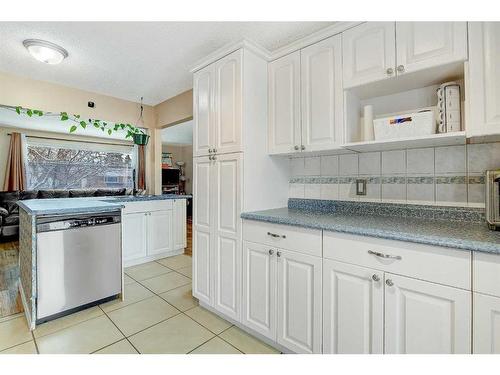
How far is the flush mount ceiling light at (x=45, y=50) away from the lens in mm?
2104

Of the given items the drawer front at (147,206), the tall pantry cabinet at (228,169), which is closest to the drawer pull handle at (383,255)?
the tall pantry cabinet at (228,169)

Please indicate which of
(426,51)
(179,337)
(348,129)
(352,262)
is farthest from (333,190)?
(179,337)

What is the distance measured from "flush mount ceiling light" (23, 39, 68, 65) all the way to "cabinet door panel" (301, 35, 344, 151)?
2.11m

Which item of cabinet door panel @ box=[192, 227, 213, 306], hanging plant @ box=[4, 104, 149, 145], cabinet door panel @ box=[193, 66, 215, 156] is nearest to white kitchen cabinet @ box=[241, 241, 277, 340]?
cabinet door panel @ box=[192, 227, 213, 306]

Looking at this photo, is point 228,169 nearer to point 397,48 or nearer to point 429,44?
point 397,48

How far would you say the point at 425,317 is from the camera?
3.67 ft

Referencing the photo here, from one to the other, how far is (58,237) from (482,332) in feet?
8.40

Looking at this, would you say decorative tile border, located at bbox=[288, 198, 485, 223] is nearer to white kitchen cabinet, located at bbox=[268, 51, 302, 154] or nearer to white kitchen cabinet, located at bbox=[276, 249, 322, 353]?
white kitchen cabinet, located at bbox=[268, 51, 302, 154]

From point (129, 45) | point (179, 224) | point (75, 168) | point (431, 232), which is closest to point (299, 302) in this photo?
point (431, 232)

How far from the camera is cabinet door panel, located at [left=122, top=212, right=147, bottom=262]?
123 inches

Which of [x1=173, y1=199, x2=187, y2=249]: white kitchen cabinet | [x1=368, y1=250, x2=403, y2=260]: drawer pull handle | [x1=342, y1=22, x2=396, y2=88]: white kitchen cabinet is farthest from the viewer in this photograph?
[x1=173, y1=199, x2=187, y2=249]: white kitchen cabinet

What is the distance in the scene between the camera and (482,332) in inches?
39.4

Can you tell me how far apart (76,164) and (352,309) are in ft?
22.6
